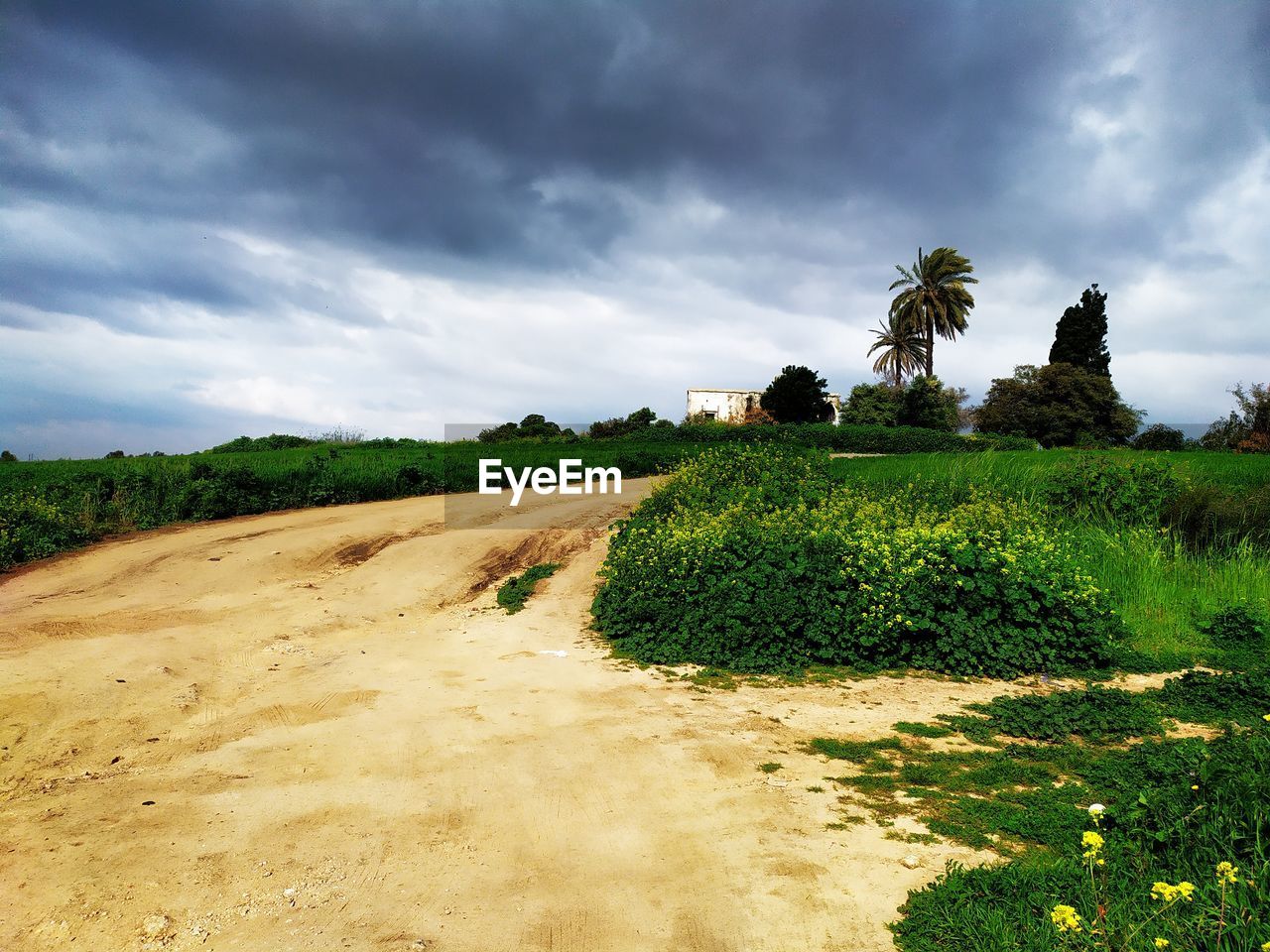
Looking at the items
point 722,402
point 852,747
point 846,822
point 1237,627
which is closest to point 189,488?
point 852,747

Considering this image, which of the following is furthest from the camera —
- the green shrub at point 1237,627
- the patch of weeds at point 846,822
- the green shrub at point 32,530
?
the green shrub at point 32,530

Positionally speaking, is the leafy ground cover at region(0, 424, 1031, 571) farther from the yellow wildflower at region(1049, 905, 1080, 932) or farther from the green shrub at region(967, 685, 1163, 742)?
the yellow wildflower at region(1049, 905, 1080, 932)

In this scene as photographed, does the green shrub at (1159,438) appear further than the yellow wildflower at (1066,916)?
Yes

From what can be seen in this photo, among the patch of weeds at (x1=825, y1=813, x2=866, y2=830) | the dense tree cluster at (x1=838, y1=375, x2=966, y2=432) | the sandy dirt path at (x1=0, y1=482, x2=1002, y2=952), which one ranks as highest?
the dense tree cluster at (x1=838, y1=375, x2=966, y2=432)

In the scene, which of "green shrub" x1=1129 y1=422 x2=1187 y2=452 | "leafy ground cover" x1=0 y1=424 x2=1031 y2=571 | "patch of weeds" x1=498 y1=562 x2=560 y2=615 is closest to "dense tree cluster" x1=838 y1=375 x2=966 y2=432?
"green shrub" x1=1129 y1=422 x2=1187 y2=452

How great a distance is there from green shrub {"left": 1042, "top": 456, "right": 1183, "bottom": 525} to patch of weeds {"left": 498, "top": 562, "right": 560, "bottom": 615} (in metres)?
8.37

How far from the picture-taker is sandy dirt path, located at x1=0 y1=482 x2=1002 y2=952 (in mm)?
3324

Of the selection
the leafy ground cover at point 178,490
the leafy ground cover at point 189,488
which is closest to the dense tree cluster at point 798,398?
the leafy ground cover at point 189,488

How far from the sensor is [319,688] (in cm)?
678

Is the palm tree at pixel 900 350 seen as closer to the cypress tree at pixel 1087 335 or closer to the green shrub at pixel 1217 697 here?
the cypress tree at pixel 1087 335

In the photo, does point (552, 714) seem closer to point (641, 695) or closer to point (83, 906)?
point (641, 695)

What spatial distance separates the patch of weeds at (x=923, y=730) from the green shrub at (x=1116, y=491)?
7.69 meters

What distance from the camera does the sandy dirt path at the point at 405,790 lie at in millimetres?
3324

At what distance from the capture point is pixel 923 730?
5.59m
